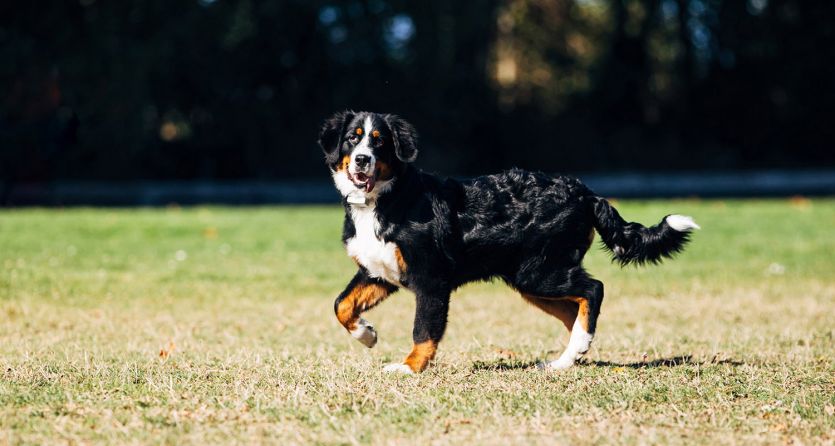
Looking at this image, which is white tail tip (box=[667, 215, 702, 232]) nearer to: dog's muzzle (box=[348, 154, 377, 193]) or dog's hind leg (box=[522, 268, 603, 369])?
dog's hind leg (box=[522, 268, 603, 369])

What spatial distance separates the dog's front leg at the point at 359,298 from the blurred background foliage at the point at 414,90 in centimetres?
2288

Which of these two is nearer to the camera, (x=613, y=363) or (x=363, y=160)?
(x=363, y=160)

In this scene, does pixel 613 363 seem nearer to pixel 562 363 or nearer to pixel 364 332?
pixel 562 363

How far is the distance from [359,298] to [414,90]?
2743 centimetres

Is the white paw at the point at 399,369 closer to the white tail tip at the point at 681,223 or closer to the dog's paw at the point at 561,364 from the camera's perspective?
the dog's paw at the point at 561,364

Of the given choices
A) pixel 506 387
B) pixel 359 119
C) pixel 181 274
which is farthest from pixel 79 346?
pixel 181 274

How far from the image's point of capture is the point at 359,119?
6.92 m

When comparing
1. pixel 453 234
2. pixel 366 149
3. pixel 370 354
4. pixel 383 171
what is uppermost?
pixel 366 149

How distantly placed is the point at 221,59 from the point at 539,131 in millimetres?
10270

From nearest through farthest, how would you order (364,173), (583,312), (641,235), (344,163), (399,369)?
1. (399,369)
2. (364,173)
3. (583,312)
4. (344,163)
5. (641,235)

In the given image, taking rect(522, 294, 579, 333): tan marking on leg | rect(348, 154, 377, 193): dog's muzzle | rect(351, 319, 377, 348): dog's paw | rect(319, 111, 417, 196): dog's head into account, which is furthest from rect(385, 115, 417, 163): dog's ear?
rect(522, 294, 579, 333): tan marking on leg

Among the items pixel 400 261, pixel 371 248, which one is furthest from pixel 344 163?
pixel 400 261

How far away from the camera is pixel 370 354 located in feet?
24.1

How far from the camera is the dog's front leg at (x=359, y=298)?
22.5 ft
